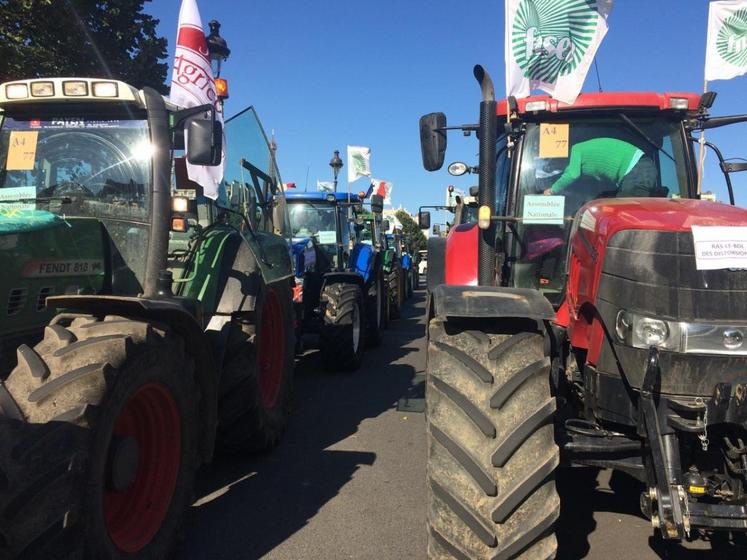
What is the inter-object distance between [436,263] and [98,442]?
311 cm

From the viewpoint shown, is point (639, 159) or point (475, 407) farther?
point (639, 159)

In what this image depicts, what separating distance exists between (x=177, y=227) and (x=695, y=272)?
2.63 m

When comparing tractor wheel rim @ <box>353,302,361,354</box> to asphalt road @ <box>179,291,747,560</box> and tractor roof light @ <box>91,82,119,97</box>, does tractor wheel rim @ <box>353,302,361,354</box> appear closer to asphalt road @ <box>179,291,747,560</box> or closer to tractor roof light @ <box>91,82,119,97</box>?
asphalt road @ <box>179,291,747,560</box>

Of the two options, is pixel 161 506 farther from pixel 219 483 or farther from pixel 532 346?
pixel 532 346

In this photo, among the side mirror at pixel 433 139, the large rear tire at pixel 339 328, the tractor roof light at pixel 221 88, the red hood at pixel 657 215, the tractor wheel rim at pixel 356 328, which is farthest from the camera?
the tractor wheel rim at pixel 356 328

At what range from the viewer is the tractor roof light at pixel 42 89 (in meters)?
3.28

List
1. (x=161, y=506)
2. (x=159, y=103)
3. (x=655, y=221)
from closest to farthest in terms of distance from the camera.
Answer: (x=655, y=221) → (x=161, y=506) → (x=159, y=103)

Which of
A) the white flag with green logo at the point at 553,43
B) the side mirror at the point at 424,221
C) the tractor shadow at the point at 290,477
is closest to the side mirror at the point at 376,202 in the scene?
the side mirror at the point at 424,221

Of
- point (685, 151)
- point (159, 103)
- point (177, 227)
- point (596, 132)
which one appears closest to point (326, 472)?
point (177, 227)

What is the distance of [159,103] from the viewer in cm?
322

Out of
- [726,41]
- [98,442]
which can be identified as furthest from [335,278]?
Answer: [98,442]

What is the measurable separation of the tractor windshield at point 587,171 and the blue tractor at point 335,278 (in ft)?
11.5

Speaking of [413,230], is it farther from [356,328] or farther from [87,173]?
[87,173]

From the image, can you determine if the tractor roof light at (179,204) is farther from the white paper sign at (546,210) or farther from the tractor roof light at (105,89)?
the white paper sign at (546,210)
